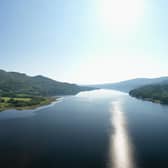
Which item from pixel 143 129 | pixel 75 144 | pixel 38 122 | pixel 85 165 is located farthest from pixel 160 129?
pixel 38 122

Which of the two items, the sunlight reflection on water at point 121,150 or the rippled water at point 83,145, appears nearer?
the sunlight reflection on water at point 121,150

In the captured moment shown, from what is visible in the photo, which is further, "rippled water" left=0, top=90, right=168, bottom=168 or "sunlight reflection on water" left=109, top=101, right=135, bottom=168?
"rippled water" left=0, top=90, right=168, bottom=168

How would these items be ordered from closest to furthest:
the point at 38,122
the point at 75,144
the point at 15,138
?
the point at 75,144
the point at 15,138
the point at 38,122

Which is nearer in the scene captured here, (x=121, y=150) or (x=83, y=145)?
(x=121, y=150)

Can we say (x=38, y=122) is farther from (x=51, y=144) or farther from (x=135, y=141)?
(x=135, y=141)

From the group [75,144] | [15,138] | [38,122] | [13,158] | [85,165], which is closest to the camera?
[85,165]

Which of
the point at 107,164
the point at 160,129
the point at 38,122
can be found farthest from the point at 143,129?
the point at 38,122

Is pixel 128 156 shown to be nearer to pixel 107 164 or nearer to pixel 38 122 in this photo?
pixel 107 164

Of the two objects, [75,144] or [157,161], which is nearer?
[157,161]

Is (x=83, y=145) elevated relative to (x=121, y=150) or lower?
elevated
